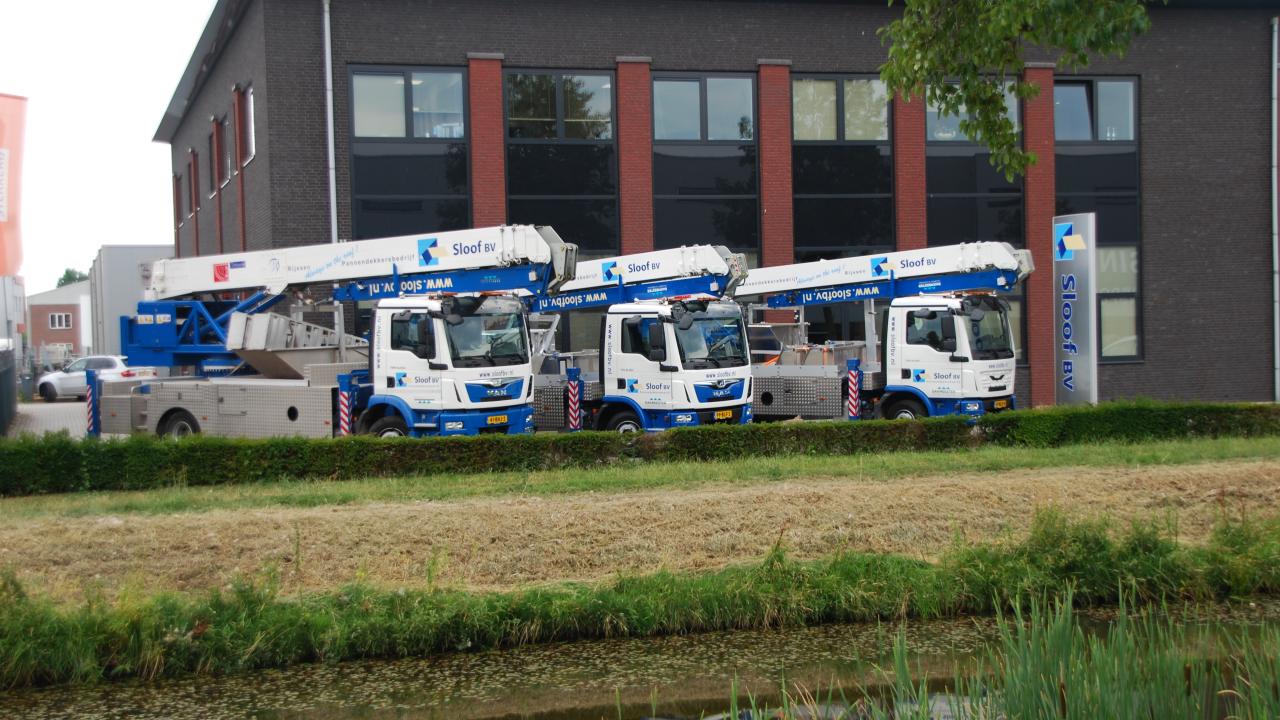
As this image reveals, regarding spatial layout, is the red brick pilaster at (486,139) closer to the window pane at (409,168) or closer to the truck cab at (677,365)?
the window pane at (409,168)

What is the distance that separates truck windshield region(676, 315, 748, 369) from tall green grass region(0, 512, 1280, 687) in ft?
26.7

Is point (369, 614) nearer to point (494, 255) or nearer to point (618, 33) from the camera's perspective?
point (494, 255)

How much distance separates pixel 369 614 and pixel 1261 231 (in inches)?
1056

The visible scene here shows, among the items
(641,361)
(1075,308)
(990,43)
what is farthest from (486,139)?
(990,43)

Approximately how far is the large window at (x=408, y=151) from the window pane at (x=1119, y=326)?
15829 millimetres

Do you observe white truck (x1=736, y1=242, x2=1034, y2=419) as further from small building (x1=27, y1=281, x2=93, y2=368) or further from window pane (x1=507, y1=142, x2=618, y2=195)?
small building (x1=27, y1=281, x2=93, y2=368)

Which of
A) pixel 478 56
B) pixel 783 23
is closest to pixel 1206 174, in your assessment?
pixel 783 23

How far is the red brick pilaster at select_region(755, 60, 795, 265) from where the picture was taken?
26.5 m

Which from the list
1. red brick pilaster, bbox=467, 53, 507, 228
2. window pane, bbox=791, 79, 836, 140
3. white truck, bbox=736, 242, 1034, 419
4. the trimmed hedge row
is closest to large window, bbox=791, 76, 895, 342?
window pane, bbox=791, 79, 836, 140

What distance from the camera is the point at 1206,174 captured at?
28.2 m

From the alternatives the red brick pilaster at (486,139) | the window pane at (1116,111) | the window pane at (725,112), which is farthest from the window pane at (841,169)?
the red brick pilaster at (486,139)

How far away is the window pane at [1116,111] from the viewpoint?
2803cm

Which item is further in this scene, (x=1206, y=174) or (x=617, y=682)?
(x=1206, y=174)

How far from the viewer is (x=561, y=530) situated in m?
11.0
